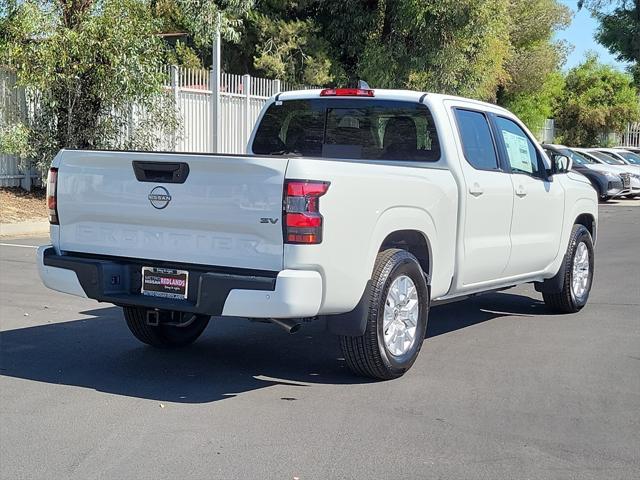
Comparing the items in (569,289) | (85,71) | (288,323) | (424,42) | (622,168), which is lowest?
(569,289)

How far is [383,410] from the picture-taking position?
559 cm

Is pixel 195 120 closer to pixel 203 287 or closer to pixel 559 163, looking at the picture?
pixel 559 163

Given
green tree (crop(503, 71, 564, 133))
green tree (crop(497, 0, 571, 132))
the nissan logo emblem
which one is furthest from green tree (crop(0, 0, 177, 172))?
green tree (crop(503, 71, 564, 133))

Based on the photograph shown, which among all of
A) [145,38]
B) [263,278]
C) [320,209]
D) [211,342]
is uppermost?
[145,38]

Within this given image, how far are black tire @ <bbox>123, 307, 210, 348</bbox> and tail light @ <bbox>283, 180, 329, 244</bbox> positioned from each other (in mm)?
1941

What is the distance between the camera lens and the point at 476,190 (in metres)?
7.11

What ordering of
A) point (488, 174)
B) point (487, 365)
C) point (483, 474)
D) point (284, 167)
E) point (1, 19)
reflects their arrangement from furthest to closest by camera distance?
point (1, 19), point (488, 174), point (487, 365), point (284, 167), point (483, 474)

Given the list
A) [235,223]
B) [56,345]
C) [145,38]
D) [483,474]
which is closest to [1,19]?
[145,38]

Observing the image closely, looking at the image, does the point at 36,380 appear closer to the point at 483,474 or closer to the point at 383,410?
the point at 383,410

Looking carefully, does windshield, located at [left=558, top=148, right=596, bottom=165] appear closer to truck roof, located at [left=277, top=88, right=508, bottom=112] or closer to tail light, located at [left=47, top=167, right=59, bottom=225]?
truck roof, located at [left=277, top=88, right=508, bottom=112]

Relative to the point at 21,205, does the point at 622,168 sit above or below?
above

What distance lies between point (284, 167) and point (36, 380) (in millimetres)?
2363

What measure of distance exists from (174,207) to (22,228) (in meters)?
10.8

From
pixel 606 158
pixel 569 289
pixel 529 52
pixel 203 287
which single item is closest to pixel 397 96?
pixel 203 287
